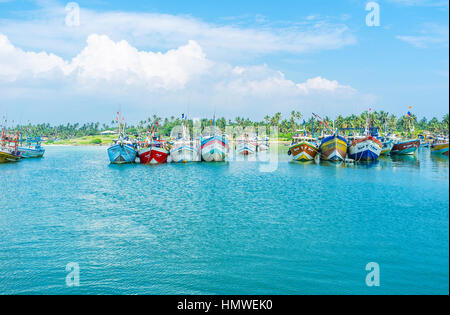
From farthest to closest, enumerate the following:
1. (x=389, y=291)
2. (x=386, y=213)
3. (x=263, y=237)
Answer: (x=386, y=213) < (x=263, y=237) < (x=389, y=291)

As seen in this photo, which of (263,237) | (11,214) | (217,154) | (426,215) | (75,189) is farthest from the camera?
(217,154)

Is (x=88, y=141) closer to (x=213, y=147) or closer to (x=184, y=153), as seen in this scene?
(x=184, y=153)

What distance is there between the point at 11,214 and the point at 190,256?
17.6 metres

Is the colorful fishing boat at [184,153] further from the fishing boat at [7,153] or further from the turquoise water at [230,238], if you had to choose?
the fishing boat at [7,153]

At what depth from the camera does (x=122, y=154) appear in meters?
66.6

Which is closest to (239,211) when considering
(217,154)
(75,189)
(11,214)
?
(11,214)

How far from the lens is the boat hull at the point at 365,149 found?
6106 cm

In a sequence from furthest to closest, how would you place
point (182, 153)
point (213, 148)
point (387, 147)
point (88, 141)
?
point (88, 141)
point (387, 147)
point (213, 148)
point (182, 153)

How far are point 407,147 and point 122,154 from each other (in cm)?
5770

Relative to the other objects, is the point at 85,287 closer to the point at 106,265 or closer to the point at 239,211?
the point at 106,265

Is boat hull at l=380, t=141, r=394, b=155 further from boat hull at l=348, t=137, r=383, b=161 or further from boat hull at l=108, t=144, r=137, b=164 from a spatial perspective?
boat hull at l=108, t=144, r=137, b=164

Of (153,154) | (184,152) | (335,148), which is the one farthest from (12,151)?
(335,148)

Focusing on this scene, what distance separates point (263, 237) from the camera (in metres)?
20.4

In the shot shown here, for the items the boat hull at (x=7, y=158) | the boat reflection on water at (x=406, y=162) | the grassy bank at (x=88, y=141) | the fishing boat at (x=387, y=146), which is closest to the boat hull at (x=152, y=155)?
the boat hull at (x=7, y=158)
